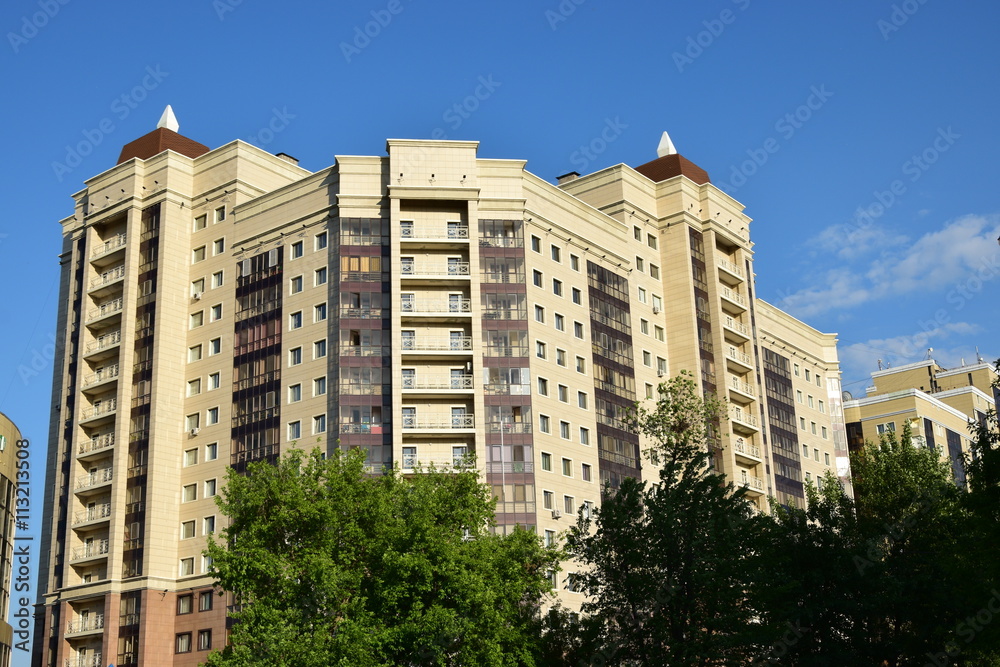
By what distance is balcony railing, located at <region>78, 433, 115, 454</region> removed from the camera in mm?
83688

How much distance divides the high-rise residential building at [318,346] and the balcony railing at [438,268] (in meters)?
0.33

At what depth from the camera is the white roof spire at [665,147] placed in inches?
3910

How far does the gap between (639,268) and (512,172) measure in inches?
575

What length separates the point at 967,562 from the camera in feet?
148

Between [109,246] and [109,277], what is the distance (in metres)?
2.45

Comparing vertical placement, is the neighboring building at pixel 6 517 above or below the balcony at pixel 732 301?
below

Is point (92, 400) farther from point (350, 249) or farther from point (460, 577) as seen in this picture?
point (460, 577)

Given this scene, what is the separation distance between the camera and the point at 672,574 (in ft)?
154

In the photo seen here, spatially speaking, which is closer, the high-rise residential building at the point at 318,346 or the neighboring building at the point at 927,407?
the high-rise residential building at the point at 318,346

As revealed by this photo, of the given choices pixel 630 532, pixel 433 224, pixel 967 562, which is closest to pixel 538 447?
pixel 433 224

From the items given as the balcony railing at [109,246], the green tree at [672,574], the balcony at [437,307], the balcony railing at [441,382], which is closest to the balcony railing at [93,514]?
the balcony railing at [109,246]

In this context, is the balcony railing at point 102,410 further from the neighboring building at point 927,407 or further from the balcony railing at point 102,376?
the neighboring building at point 927,407

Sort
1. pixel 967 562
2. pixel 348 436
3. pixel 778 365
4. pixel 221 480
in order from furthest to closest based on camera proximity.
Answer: pixel 778 365 < pixel 221 480 < pixel 348 436 < pixel 967 562

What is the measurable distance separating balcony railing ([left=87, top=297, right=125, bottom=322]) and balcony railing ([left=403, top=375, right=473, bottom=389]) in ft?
76.0
